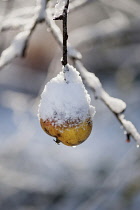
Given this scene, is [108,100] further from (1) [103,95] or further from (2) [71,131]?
(2) [71,131]

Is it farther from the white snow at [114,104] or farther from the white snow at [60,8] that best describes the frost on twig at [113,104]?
the white snow at [60,8]

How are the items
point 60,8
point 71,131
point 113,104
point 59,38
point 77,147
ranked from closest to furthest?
point 60,8, point 71,131, point 113,104, point 59,38, point 77,147

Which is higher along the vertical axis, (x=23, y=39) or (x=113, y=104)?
(x=23, y=39)

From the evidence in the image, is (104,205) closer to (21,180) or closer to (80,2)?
(21,180)

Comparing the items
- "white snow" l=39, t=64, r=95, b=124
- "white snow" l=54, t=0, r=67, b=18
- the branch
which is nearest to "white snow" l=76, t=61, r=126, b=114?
the branch

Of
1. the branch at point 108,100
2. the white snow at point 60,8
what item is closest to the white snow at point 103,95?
the branch at point 108,100

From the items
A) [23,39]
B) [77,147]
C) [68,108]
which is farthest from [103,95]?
[77,147]
